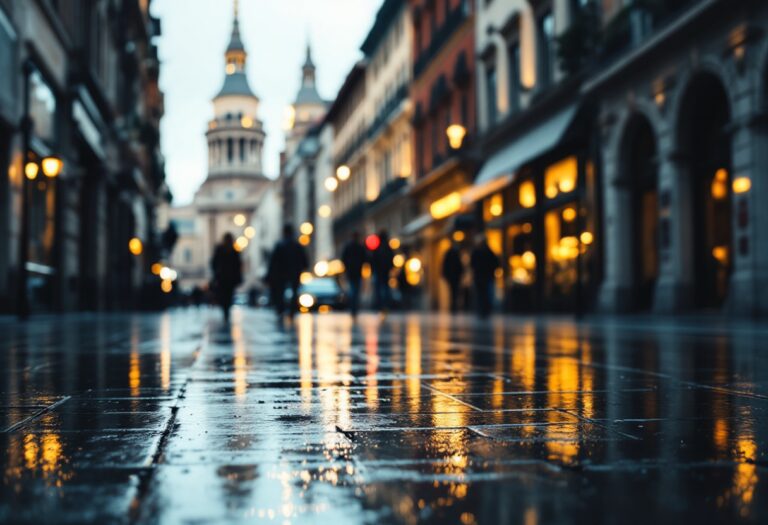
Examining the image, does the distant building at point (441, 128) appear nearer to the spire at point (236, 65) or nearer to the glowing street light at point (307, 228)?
the glowing street light at point (307, 228)

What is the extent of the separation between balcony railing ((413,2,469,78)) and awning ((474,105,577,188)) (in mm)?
6631

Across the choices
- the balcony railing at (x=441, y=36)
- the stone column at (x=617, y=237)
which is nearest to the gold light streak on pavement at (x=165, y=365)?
the stone column at (x=617, y=237)

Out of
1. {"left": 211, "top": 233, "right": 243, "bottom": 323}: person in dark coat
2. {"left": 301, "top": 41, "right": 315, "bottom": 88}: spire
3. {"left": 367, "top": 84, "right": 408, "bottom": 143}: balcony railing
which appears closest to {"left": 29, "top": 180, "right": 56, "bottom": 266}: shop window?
{"left": 211, "top": 233, "right": 243, "bottom": 323}: person in dark coat

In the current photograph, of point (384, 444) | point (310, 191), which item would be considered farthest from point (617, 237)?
point (310, 191)

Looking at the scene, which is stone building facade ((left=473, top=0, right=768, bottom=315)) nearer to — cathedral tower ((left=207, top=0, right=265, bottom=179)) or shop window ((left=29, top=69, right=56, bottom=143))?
shop window ((left=29, top=69, right=56, bottom=143))

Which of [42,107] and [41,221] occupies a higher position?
[42,107]

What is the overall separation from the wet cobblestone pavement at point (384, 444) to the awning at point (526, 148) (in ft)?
57.4

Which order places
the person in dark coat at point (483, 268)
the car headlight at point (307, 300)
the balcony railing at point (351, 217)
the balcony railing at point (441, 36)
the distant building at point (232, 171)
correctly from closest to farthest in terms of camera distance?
the person in dark coat at point (483, 268)
the car headlight at point (307, 300)
the balcony railing at point (441, 36)
the balcony railing at point (351, 217)
the distant building at point (232, 171)

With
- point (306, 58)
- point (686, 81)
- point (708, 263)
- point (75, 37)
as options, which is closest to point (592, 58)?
point (686, 81)

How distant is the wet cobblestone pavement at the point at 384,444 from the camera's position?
205 cm

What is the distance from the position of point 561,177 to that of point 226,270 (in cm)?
1081

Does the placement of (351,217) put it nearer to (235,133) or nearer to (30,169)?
(30,169)

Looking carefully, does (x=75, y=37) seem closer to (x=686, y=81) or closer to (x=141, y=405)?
(x=686, y=81)

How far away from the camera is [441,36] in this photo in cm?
3828
